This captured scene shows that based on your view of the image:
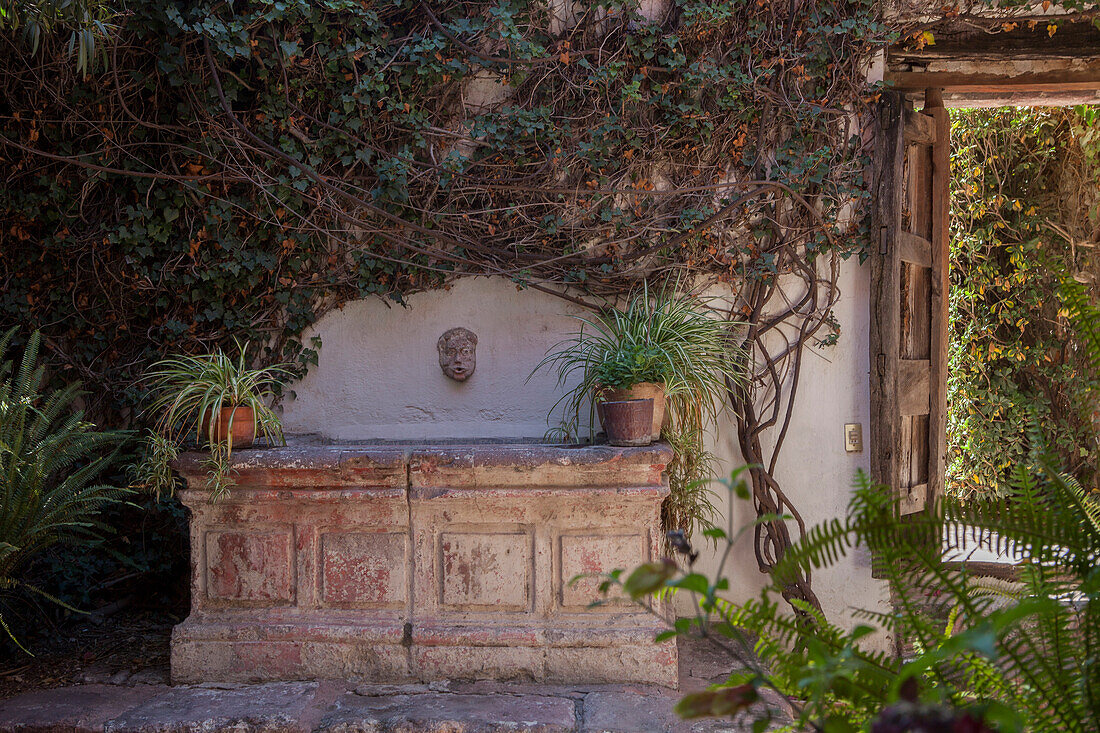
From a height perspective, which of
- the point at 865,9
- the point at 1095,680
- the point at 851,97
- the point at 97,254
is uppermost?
the point at 865,9

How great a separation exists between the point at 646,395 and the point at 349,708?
151cm

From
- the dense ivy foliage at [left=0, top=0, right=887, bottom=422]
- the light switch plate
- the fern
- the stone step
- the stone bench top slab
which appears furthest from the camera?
the light switch plate

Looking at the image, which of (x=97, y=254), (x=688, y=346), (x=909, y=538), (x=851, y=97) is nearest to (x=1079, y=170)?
(x=851, y=97)

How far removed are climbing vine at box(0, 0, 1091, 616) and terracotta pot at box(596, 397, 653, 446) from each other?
73 cm

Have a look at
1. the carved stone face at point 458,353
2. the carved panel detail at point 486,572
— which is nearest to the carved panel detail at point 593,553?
the carved panel detail at point 486,572

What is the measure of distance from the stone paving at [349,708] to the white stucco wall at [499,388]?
1143 mm

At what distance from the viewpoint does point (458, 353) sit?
152 inches

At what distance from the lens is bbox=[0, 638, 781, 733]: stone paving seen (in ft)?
8.67

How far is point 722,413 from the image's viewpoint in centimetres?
381

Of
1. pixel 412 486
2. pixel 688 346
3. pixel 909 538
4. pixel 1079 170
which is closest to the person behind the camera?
pixel 909 538

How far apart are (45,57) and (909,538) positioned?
4.13 meters

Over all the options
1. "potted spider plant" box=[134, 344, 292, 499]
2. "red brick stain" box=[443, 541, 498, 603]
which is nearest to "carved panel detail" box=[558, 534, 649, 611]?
"red brick stain" box=[443, 541, 498, 603]

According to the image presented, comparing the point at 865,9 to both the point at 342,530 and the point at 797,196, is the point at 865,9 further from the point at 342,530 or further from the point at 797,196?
the point at 342,530

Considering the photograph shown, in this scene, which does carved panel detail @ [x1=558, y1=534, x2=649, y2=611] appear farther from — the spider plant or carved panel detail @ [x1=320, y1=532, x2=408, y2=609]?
carved panel detail @ [x1=320, y1=532, x2=408, y2=609]
